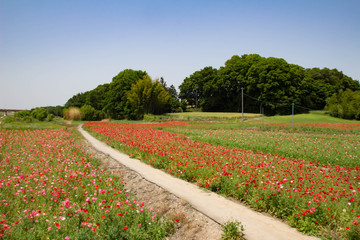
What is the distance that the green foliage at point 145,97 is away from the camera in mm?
59562

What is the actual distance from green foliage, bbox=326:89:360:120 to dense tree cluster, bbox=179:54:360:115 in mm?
5466

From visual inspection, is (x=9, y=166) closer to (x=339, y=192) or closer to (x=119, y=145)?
(x=119, y=145)

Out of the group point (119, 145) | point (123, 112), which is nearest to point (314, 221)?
point (119, 145)

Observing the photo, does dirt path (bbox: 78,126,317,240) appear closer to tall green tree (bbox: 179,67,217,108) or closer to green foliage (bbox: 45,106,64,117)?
tall green tree (bbox: 179,67,217,108)

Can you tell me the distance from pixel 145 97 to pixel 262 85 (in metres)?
29.3

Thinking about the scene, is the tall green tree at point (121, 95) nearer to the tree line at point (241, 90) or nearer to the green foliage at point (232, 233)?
the tree line at point (241, 90)

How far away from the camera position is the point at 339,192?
19.0 ft

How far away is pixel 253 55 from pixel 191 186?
67.1m

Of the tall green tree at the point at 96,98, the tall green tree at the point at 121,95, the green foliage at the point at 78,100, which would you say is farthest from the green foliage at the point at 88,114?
the green foliage at the point at 78,100

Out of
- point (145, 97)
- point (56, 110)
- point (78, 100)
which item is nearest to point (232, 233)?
point (145, 97)

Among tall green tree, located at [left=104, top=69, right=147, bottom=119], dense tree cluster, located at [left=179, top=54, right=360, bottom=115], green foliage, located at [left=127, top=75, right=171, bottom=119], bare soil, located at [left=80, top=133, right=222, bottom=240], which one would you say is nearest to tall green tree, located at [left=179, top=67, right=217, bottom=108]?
dense tree cluster, located at [left=179, top=54, right=360, bottom=115]

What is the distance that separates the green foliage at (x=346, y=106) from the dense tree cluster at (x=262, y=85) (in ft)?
17.9

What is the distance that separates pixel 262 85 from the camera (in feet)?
193

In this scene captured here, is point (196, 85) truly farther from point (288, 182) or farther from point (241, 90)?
point (288, 182)
